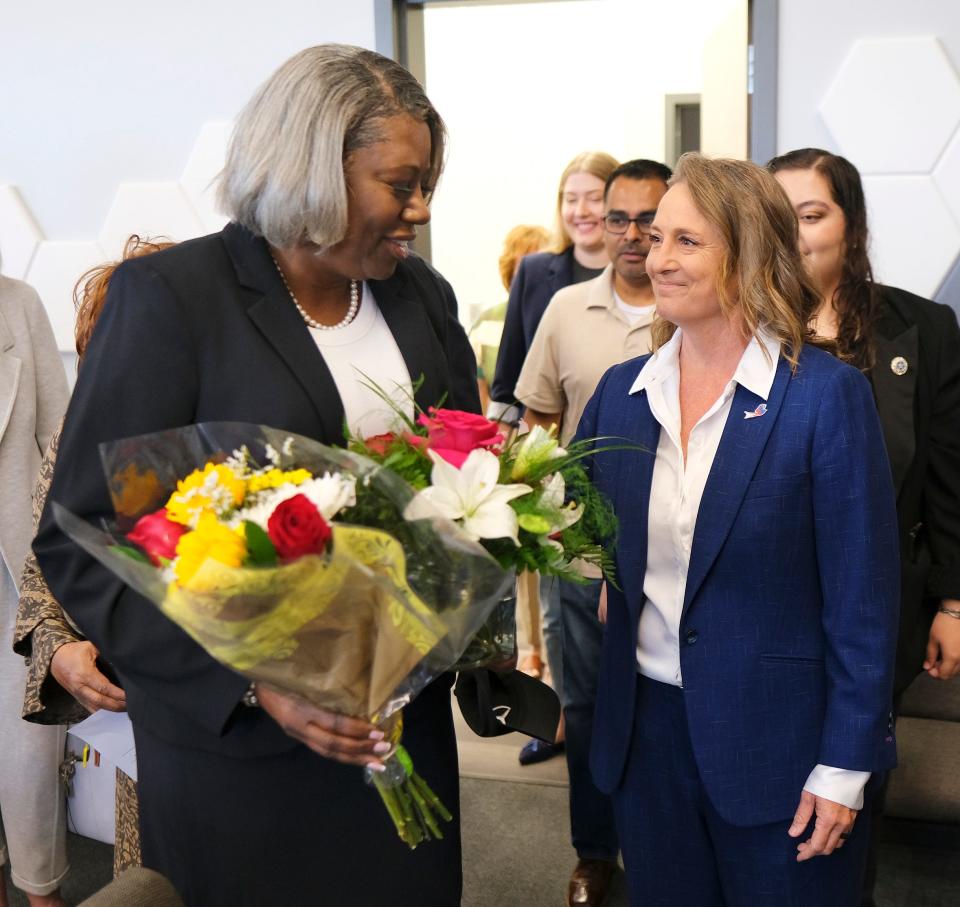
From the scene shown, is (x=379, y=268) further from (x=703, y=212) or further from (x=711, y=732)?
(x=711, y=732)

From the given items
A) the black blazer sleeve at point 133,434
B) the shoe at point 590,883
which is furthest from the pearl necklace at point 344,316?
the shoe at point 590,883

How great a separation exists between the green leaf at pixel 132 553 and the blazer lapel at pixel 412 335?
Result: 1.82 feet

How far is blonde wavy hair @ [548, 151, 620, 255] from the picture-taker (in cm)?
365

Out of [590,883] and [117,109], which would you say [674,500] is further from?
[117,109]

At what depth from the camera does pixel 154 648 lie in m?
1.31

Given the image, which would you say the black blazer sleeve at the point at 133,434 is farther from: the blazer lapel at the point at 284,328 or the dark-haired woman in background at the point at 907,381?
the dark-haired woman in background at the point at 907,381

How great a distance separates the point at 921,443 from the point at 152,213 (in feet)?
10.4

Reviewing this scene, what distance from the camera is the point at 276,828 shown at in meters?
1.46

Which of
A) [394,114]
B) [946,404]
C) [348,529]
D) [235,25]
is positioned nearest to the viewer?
[348,529]

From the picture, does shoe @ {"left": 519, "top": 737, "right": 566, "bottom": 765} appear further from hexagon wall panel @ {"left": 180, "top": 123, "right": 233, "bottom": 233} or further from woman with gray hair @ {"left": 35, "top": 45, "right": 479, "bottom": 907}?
hexagon wall panel @ {"left": 180, "top": 123, "right": 233, "bottom": 233}

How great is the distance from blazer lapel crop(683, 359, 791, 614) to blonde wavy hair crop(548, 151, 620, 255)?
2.11 metres

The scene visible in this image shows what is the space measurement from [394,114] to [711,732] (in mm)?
1009

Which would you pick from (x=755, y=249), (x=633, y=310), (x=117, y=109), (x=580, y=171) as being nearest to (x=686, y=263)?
(x=755, y=249)

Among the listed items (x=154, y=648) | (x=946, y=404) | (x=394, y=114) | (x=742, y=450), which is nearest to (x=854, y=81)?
(x=946, y=404)
